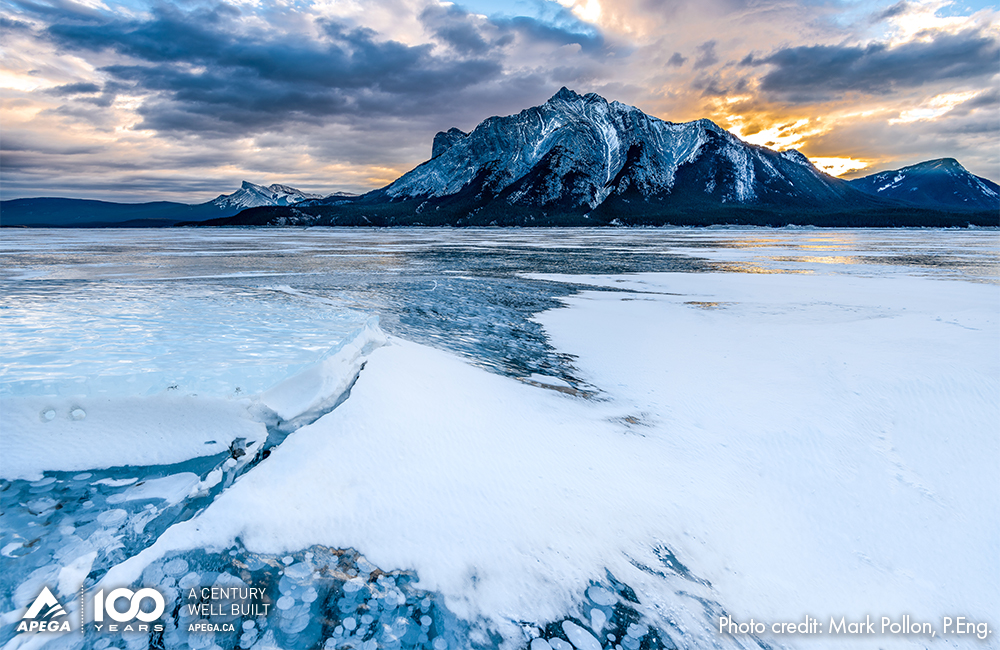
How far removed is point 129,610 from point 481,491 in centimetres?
229

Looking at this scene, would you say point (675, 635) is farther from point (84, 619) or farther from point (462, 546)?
point (84, 619)

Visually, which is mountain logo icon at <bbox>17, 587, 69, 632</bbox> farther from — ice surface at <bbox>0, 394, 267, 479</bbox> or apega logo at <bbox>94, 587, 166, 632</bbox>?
ice surface at <bbox>0, 394, 267, 479</bbox>

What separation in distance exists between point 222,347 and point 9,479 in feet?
8.35

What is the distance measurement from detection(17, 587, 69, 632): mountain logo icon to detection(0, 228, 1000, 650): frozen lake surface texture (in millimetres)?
39

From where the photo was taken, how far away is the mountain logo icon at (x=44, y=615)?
2.58 metres

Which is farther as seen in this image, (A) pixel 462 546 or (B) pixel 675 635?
(A) pixel 462 546

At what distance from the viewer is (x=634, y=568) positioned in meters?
3.35

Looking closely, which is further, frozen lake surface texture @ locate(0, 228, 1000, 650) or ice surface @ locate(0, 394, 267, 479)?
ice surface @ locate(0, 394, 267, 479)

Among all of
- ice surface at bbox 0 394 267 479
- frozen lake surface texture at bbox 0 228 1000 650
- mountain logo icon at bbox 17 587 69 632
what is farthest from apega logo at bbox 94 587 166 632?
ice surface at bbox 0 394 267 479

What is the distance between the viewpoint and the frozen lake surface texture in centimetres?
291

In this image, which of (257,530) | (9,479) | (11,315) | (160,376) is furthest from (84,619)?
(11,315)

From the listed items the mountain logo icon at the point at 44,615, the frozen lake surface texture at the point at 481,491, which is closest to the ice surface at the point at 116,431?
the frozen lake surface texture at the point at 481,491

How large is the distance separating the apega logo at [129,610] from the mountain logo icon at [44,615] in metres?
0.15

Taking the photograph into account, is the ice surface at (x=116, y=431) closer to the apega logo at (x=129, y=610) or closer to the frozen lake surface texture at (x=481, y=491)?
the frozen lake surface texture at (x=481, y=491)
